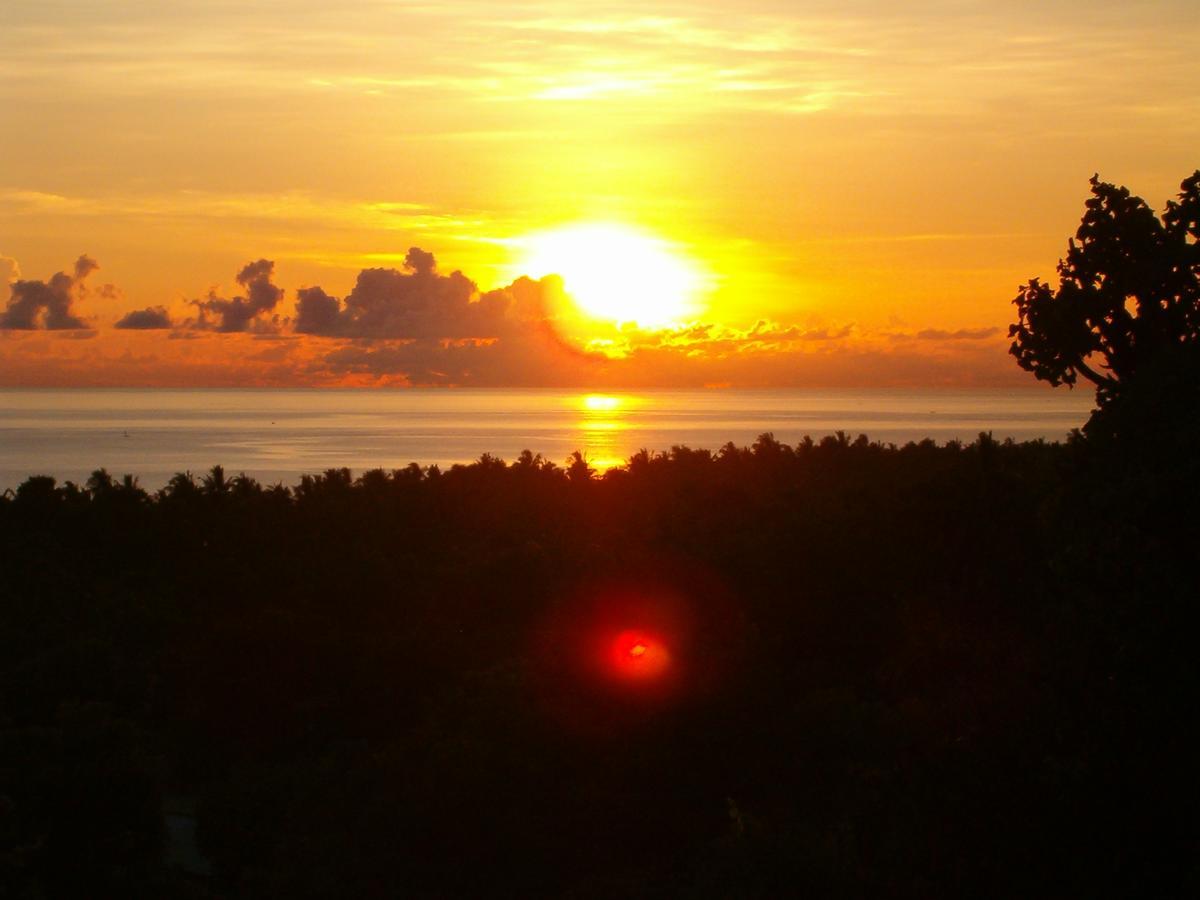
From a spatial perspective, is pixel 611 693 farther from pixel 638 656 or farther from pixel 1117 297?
pixel 1117 297

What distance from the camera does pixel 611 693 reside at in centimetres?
1855

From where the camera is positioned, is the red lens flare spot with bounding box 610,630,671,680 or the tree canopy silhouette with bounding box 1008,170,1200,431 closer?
the tree canopy silhouette with bounding box 1008,170,1200,431

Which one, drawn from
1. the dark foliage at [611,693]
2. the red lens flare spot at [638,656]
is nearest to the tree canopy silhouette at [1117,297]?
the dark foliage at [611,693]

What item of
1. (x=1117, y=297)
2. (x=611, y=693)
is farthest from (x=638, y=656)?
(x=1117, y=297)

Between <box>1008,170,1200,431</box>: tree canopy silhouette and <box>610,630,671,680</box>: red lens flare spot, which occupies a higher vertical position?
<box>1008,170,1200,431</box>: tree canopy silhouette

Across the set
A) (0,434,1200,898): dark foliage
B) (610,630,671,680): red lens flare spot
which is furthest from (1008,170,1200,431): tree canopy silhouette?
(610,630,671,680): red lens flare spot

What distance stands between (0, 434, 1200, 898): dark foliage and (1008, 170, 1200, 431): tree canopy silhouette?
3.22 feet

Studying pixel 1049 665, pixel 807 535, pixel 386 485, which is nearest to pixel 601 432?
pixel 386 485

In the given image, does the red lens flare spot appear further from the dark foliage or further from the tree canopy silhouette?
the tree canopy silhouette

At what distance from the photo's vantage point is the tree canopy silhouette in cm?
1175

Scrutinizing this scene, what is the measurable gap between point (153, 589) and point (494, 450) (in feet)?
336

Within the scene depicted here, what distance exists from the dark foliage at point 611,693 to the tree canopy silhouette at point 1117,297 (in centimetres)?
98

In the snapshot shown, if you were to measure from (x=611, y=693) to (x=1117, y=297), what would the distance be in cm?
915

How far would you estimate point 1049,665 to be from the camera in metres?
11.2
